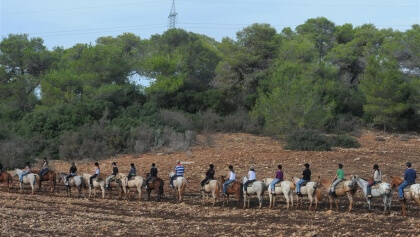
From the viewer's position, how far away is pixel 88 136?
41.2m

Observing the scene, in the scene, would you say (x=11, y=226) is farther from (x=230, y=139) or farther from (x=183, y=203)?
(x=230, y=139)

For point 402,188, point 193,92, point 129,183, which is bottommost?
point 129,183

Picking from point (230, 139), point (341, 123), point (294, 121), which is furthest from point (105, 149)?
point (341, 123)

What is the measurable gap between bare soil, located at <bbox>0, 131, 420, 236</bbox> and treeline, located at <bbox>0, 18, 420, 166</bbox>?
16.0ft

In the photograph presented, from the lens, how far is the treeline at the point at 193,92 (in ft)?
139

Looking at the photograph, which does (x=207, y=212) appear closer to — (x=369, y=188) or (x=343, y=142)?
(x=369, y=188)

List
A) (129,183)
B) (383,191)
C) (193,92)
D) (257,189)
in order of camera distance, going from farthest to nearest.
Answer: (193,92) → (129,183) → (257,189) → (383,191)

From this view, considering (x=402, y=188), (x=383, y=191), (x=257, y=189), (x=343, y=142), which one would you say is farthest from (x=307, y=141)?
(x=402, y=188)

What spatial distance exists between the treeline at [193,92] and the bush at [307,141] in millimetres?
3201

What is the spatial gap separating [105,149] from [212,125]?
11.1 m

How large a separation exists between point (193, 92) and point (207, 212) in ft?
105

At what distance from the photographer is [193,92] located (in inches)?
2099

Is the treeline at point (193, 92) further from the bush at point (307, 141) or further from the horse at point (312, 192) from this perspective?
the horse at point (312, 192)

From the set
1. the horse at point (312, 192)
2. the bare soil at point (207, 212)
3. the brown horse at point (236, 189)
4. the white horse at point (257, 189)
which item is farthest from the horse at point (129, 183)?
the horse at point (312, 192)
